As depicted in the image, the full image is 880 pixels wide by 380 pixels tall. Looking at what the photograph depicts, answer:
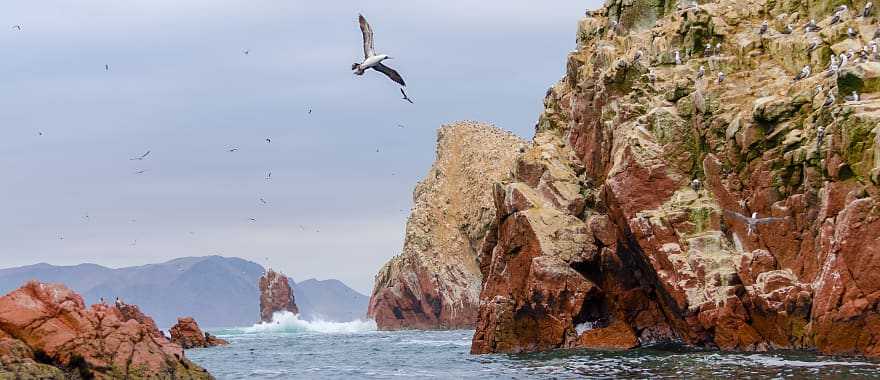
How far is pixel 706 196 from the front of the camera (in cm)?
4638

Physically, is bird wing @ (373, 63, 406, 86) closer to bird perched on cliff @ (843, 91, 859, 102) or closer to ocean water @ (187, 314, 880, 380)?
ocean water @ (187, 314, 880, 380)

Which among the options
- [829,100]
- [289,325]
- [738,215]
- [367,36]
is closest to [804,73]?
[829,100]

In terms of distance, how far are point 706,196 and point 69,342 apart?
1147 inches

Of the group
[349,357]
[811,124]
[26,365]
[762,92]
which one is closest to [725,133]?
[762,92]

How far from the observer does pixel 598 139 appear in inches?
2216

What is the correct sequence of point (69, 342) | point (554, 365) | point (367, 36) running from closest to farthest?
point (367, 36), point (69, 342), point (554, 365)

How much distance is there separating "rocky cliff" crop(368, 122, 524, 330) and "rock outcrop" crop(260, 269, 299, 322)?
37.5 meters

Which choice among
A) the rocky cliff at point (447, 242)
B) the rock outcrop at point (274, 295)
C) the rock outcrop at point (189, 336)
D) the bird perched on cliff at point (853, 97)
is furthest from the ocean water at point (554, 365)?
the rock outcrop at point (274, 295)

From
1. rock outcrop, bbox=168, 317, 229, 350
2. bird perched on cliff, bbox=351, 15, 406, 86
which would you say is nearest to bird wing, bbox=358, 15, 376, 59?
bird perched on cliff, bbox=351, 15, 406, 86

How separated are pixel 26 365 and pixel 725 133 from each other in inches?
1261

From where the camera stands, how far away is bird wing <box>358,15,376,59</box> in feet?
86.4

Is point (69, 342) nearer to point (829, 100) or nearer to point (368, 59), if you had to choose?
point (368, 59)

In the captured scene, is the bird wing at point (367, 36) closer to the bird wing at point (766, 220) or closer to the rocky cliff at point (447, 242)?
the bird wing at point (766, 220)

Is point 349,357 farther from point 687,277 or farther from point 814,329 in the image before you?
point 814,329
